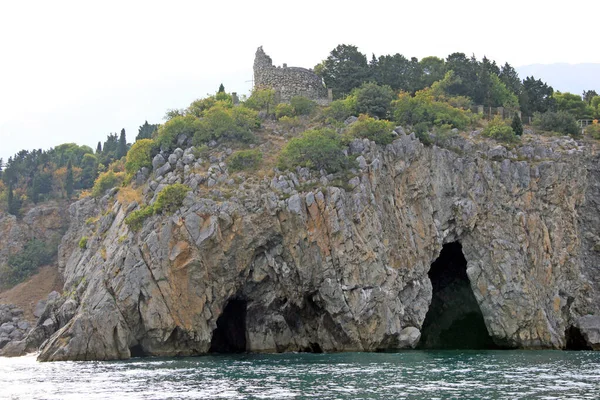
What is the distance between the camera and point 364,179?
68.8 m

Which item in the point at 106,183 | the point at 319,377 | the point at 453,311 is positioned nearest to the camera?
the point at 319,377

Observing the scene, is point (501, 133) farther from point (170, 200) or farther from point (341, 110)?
point (170, 200)

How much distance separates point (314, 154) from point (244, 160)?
19.2 ft

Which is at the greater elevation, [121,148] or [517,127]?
[121,148]

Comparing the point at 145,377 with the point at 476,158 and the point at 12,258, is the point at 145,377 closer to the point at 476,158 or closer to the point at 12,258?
the point at 476,158

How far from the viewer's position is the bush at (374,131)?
72375 mm

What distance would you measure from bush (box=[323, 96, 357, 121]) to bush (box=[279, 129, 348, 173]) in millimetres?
9684

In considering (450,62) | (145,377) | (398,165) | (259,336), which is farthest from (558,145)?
(145,377)

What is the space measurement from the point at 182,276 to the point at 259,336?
780cm

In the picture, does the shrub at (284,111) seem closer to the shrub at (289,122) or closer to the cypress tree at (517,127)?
the shrub at (289,122)

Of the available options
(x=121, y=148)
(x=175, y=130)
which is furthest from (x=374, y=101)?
(x=121, y=148)

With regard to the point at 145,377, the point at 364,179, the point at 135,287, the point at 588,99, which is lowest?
the point at 145,377

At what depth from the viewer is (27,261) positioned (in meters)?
100

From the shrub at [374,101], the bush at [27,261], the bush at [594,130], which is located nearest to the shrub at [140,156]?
the shrub at [374,101]
